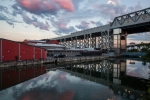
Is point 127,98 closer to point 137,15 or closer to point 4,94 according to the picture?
point 4,94

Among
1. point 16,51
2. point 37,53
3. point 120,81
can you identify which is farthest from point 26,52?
point 120,81

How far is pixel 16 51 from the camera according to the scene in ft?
138

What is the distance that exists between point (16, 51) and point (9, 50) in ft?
7.78

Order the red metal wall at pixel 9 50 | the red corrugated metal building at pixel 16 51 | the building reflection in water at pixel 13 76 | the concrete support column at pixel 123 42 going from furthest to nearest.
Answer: the concrete support column at pixel 123 42 < the red metal wall at pixel 9 50 < the red corrugated metal building at pixel 16 51 < the building reflection in water at pixel 13 76

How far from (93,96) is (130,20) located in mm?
70991

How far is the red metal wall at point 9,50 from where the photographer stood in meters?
38.6

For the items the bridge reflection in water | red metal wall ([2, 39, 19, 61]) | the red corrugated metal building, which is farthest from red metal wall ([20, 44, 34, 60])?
the bridge reflection in water

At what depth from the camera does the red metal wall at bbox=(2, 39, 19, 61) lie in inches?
1519

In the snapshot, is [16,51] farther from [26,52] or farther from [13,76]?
[13,76]

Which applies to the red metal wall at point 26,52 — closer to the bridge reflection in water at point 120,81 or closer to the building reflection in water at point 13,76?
the building reflection in water at point 13,76

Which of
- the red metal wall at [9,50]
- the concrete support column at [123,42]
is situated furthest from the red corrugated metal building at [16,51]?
the concrete support column at [123,42]

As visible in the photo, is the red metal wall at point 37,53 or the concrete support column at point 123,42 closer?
the red metal wall at point 37,53

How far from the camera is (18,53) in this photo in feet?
140

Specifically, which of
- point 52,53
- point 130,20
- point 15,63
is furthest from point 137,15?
point 15,63
